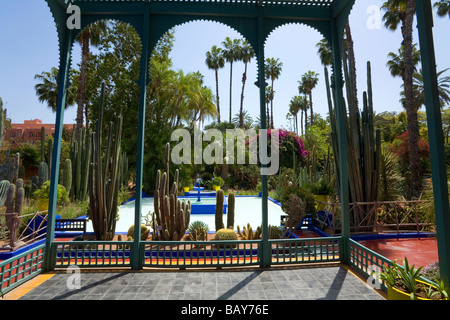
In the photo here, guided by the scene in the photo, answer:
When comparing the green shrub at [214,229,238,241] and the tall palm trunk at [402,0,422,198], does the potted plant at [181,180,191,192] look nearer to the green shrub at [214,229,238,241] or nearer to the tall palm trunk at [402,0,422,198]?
the green shrub at [214,229,238,241]

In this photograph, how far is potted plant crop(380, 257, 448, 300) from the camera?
2.47 m

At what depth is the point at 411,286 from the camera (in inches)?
104

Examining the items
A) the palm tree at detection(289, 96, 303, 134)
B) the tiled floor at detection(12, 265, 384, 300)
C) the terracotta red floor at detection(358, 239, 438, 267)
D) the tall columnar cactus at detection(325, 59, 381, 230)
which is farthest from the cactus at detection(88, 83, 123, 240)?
the palm tree at detection(289, 96, 303, 134)

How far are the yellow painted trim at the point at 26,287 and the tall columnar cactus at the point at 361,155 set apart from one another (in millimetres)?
6350

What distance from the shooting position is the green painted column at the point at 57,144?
414 centimetres

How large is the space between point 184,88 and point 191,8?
13.6 meters

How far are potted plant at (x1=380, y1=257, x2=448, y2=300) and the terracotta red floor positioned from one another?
2.12 metres

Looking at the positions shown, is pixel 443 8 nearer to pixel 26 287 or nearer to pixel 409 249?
pixel 409 249

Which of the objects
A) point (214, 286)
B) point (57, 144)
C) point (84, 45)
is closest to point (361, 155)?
point (214, 286)

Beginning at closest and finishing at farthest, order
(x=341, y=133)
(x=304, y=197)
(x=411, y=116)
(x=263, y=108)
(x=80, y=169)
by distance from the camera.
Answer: (x=263, y=108) < (x=341, y=133) < (x=304, y=197) < (x=411, y=116) < (x=80, y=169)

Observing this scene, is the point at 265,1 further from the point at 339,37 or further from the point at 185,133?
the point at 185,133

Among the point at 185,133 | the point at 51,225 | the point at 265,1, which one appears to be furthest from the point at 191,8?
the point at 185,133

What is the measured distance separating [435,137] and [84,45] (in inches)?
718
